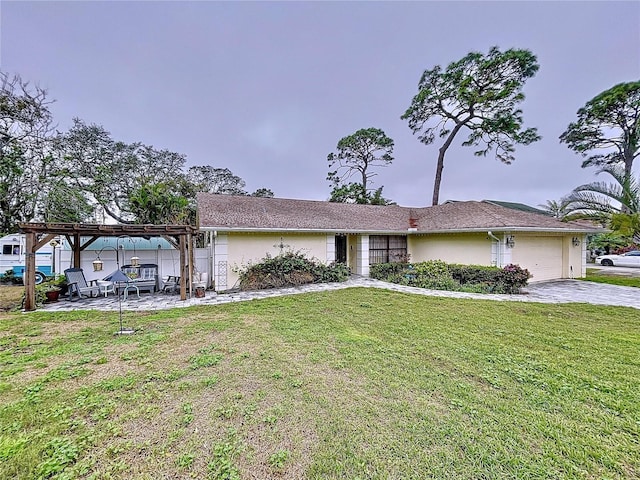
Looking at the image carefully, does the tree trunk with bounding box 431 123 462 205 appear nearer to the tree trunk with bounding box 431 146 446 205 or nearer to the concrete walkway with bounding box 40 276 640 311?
the tree trunk with bounding box 431 146 446 205

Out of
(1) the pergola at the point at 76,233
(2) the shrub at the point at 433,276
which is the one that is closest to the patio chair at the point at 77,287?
(1) the pergola at the point at 76,233

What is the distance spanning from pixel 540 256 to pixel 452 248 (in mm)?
3964

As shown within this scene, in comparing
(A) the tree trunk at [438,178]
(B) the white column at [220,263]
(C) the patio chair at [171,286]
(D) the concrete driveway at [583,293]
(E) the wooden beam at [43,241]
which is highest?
(A) the tree trunk at [438,178]

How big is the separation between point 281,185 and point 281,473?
85.5 feet

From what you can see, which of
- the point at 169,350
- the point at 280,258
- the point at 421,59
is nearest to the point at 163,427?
the point at 169,350

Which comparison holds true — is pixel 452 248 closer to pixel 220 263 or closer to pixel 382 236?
pixel 382 236

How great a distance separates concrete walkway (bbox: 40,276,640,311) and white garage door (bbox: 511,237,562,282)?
1053mm

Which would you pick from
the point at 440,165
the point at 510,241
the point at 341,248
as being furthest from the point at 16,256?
the point at 440,165

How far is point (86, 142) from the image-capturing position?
64.5 feet

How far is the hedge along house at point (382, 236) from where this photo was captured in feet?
38.8

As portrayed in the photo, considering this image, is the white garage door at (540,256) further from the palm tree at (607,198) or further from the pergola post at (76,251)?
the pergola post at (76,251)

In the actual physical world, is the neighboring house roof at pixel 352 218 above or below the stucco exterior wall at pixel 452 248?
above

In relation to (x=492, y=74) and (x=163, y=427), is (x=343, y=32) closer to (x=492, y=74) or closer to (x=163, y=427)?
(x=492, y=74)

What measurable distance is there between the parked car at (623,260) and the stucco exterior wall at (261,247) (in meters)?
23.5
